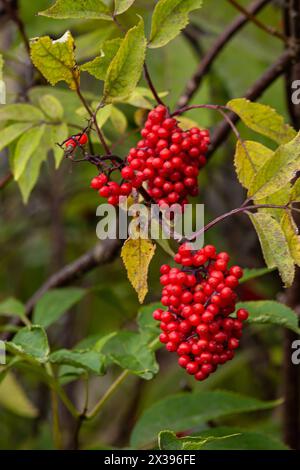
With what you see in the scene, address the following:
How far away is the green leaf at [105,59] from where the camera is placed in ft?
3.20

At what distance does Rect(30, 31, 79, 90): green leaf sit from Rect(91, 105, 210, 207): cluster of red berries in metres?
0.14

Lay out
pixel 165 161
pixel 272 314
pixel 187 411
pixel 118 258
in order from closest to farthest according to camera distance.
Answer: pixel 165 161 → pixel 272 314 → pixel 187 411 → pixel 118 258

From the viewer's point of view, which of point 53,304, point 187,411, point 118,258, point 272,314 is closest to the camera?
point 272,314

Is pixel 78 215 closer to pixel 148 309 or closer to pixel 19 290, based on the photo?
pixel 19 290

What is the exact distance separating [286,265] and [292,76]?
32.2 inches

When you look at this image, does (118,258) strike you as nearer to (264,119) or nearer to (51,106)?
(51,106)

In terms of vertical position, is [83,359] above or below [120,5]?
below

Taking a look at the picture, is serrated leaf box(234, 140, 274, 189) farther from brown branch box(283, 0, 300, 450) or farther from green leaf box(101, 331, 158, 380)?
brown branch box(283, 0, 300, 450)

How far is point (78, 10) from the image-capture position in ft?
3.23

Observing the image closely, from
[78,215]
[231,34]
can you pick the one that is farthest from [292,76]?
[78,215]

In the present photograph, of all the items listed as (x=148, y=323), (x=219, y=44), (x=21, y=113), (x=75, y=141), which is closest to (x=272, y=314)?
(x=148, y=323)

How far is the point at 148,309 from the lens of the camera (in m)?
1.26

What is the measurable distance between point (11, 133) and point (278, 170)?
514 millimetres
